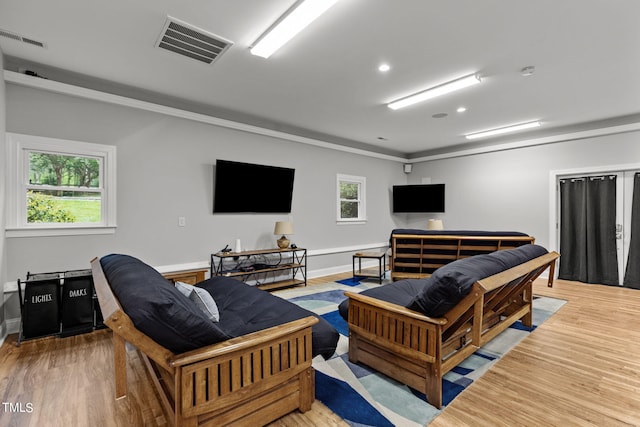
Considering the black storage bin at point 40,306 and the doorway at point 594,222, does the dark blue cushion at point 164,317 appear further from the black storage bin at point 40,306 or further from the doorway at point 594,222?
the doorway at point 594,222

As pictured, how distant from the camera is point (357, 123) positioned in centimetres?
531

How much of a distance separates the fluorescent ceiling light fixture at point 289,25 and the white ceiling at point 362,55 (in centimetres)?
7

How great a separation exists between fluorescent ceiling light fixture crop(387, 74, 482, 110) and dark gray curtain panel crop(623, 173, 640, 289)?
3691 millimetres

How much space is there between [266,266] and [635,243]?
589 cm

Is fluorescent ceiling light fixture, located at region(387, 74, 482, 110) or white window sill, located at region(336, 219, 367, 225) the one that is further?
white window sill, located at region(336, 219, 367, 225)

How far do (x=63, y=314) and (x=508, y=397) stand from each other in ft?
13.1

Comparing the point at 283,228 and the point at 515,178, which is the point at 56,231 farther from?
the point at 515,178

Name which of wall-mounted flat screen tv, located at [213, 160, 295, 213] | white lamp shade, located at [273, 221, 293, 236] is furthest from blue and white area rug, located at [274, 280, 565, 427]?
wall-mounted flat screen tv, located at [213, 160, 295, 213]

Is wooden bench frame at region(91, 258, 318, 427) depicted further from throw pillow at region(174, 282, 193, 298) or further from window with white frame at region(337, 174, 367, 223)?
window with white frame at region(337, 174, 367, 223)

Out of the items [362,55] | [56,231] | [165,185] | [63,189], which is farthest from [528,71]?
[56,231]

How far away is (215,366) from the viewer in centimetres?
150

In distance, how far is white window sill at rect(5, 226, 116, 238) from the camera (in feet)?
10.4

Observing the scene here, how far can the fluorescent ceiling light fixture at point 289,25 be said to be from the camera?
2.23 metres

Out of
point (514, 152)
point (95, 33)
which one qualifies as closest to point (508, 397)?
point (95, 33)
